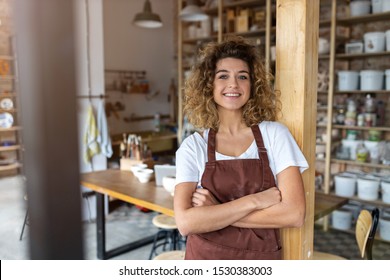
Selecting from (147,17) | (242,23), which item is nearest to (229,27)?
(242,23)

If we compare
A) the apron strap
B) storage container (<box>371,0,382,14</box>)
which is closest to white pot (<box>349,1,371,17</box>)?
storage container (<box>371,0,382,14</box>)

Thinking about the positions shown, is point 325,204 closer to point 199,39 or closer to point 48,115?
point 48,115

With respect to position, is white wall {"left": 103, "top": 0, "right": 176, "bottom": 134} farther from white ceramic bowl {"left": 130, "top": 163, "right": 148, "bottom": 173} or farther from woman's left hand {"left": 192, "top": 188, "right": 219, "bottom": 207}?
woman's left hand {"left": 192, "top": 188, "right": 219, "bottom": 207}

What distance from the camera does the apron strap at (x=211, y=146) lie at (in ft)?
4.20

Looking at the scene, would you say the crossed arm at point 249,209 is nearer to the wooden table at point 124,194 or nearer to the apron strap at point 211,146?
the apron strap at point 211,146

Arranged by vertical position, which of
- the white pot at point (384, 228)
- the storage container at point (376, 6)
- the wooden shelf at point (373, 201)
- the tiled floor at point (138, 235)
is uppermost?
the storage container at point (376, 6)

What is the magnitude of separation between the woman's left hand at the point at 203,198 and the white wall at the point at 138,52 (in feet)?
12.5

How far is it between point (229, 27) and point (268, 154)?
3065 millimetres

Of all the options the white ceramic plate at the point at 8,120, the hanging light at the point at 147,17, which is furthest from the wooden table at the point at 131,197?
the hanging light at the point at 147,17

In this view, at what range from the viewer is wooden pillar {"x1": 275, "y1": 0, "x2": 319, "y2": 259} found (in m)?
1.35

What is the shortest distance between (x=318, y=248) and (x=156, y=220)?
1.42 metres

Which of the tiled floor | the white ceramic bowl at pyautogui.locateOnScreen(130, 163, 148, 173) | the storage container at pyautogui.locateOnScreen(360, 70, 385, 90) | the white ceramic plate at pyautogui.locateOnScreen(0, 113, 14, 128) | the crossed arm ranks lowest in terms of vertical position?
the tiled floor

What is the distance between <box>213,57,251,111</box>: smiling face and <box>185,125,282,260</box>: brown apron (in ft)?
0.61
